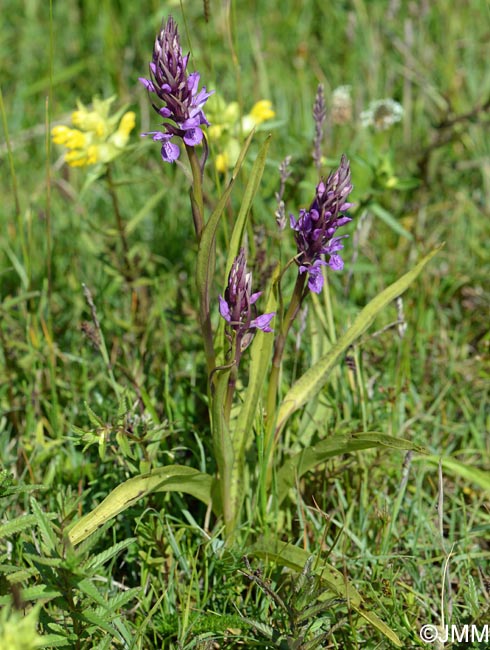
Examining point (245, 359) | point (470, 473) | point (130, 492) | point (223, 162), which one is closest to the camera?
point (130, 492)

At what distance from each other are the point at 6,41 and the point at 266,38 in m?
1.59

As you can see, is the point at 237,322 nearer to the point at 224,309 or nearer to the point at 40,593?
the point at 224,309

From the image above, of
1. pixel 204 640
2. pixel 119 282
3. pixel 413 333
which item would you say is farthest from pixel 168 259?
pixel 204 640

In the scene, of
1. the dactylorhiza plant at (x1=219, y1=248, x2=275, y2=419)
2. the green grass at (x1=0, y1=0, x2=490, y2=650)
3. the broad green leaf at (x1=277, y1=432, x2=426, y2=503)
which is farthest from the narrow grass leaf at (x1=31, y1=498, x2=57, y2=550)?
the broad green leaf at (x1=277, y1=432, x2=426, y2=503)

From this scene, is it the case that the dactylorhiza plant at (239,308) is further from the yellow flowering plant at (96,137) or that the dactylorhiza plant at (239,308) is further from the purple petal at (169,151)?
the yellow flowering plant at (96,137)

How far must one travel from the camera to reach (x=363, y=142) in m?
Result: 3.52

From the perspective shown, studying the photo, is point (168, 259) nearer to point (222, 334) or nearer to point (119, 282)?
point (119, 282)

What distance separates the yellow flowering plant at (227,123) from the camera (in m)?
2.64

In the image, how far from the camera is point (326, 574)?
1.71 meters

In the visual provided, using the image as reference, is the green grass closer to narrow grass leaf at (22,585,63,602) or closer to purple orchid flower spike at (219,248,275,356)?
narrow grass leaf at (22,585,63,602)

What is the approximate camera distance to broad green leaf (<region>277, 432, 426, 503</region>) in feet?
5.35

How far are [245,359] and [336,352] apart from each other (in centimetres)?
46

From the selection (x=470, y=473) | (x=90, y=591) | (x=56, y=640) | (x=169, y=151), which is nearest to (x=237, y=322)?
(x=169, y=151)

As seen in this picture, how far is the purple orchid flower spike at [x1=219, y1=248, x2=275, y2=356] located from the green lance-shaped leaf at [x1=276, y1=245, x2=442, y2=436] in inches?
13.7
